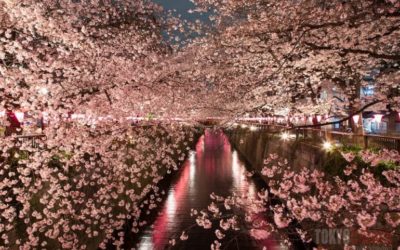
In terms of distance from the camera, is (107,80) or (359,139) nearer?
(107,80)

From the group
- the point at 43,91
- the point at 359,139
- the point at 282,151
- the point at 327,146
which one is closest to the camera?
the point at 43,91

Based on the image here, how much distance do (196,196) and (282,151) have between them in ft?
17.4

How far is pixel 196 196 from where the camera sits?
24016 mm

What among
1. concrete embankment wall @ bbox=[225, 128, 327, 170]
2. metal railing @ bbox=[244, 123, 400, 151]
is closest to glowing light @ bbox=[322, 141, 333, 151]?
concrete embankment wall @ bbox=[225, 128, 327, 170]

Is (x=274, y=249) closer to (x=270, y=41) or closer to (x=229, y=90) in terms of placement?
(x=229, y=90)

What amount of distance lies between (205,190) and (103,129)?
14.9 metres

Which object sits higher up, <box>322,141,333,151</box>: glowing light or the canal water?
<box>322,141,333,151</box>: glowing light

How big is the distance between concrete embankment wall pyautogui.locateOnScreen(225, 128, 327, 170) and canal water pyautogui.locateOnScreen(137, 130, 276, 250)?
5.39 feet

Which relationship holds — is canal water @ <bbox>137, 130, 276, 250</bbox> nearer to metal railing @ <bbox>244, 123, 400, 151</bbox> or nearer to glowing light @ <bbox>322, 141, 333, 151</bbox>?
glowing light @ <bbox>322, 141, 333, 151</bbox>

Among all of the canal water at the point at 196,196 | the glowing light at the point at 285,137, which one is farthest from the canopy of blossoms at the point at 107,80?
the glowing light at the point at 285,137

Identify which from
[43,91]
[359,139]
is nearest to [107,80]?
[43,91]

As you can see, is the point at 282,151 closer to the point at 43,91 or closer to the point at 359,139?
the point at 359,139

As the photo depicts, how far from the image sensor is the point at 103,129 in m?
11.5

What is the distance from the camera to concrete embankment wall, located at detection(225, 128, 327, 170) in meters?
16.2
